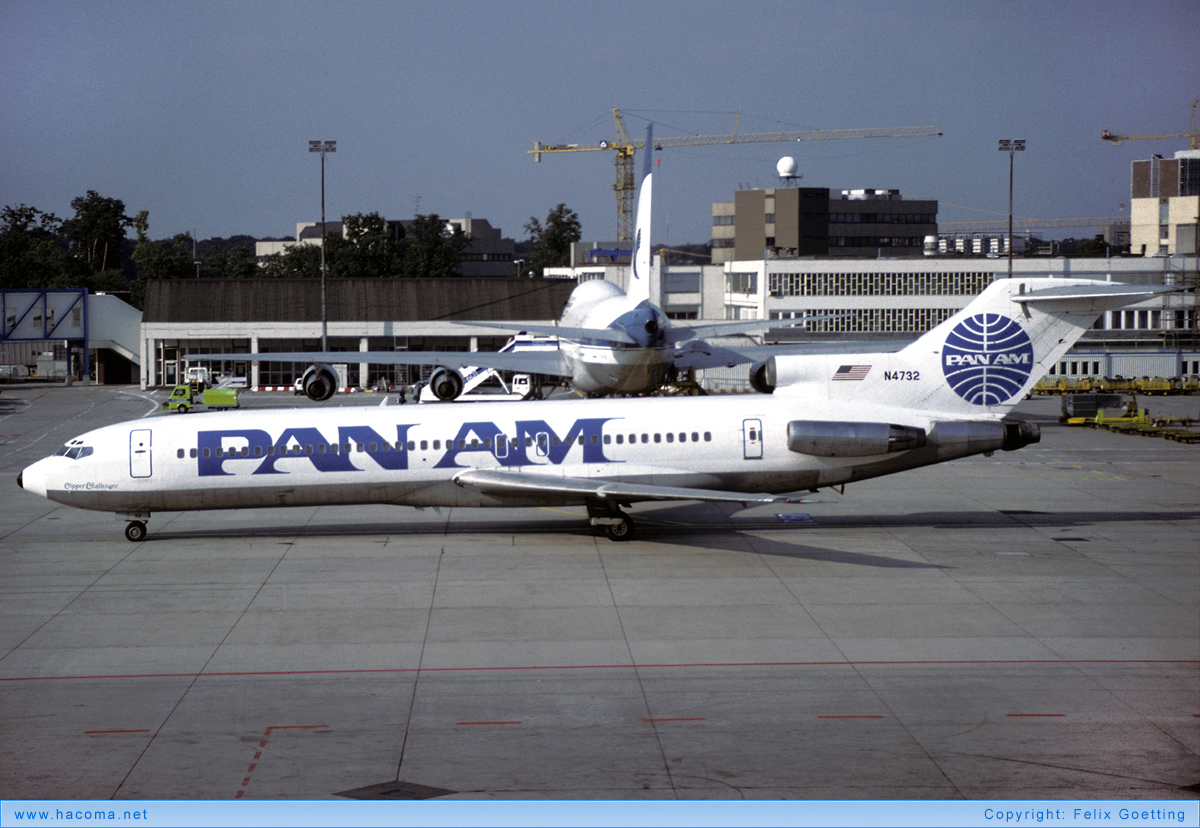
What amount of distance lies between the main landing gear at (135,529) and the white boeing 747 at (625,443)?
0.35 m

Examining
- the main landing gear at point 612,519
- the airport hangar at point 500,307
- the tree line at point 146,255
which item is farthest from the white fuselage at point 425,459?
the tree line at point 146,255

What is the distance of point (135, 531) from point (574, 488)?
38.7 ft

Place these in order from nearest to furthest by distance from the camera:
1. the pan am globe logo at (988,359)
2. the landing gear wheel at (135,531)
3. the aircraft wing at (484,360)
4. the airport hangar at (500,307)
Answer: the pan am globe logo at (988,359) → the landing gear wheel at (135,531) → the aircraft wing at (484,360) → the airport hangar at (500,307)

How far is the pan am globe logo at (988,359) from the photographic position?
29.8 meters

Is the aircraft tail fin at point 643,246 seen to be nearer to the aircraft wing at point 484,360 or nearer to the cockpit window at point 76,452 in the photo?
the aircraft wing at point 484,360

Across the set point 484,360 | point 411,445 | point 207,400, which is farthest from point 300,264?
point 411,445

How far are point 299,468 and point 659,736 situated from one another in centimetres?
1678

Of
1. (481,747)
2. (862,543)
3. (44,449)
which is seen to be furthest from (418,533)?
(44,449)

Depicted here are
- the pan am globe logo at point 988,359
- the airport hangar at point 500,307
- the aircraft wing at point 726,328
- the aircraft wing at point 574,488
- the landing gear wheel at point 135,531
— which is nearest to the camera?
the aircraft wing at point 574,488

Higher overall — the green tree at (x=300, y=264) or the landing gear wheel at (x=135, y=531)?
the green tree at (x=300, y=264)

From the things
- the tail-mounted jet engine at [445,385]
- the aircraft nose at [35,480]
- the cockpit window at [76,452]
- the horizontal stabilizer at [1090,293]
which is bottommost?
the aircraft nose at [35,480]

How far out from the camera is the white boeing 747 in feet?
96.4

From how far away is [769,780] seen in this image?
1358 cm

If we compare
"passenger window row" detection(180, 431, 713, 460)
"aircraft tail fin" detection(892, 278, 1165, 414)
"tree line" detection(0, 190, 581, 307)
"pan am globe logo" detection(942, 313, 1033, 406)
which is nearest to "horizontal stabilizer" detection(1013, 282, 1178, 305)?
"aircraft tail fin" detection(892, 278, 1165, 414)
